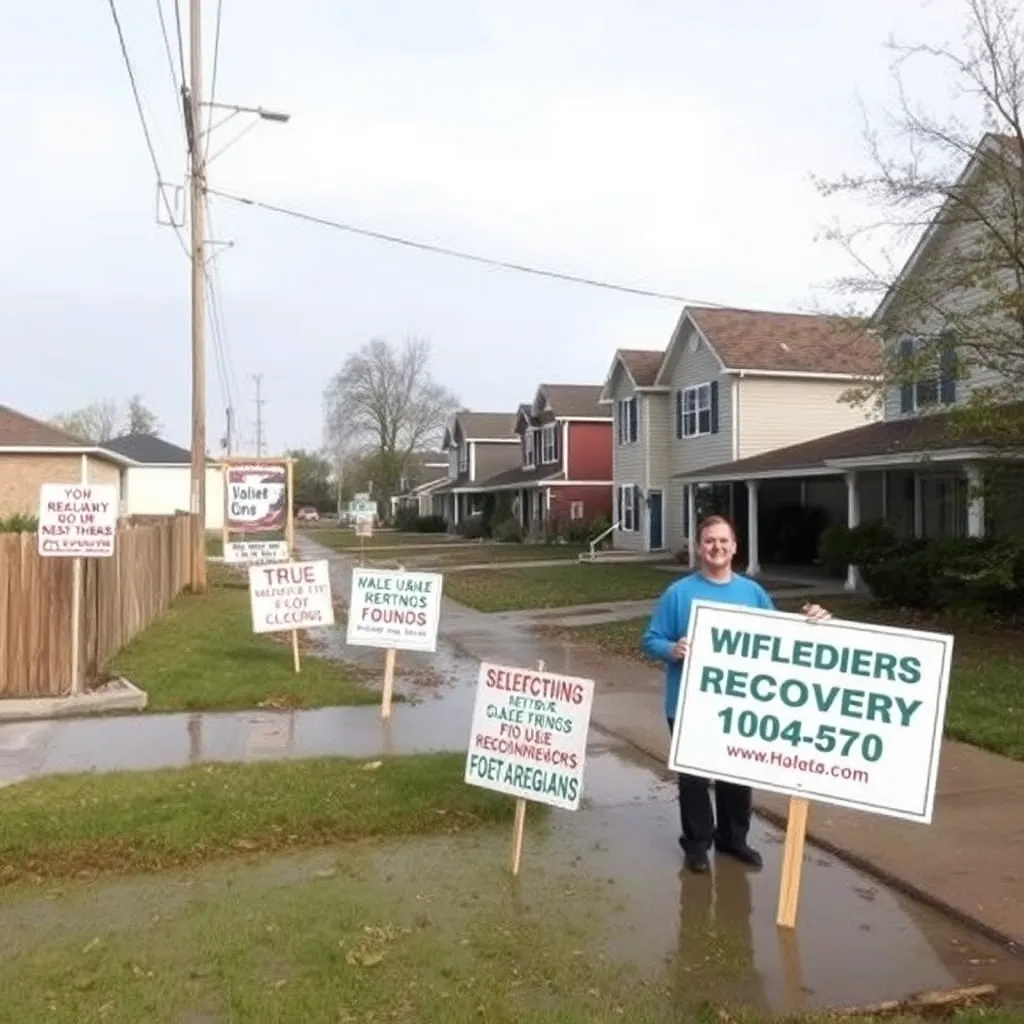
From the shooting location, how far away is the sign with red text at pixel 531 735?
5.47 m

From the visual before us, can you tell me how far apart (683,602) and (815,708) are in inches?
35.6

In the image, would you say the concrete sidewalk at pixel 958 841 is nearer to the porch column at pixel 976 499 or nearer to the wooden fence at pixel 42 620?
the wooden fence at pixel 42 620

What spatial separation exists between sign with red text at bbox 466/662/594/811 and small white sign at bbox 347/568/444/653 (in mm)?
3686

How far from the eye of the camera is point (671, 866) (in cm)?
552

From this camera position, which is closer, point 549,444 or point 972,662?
point 972,662

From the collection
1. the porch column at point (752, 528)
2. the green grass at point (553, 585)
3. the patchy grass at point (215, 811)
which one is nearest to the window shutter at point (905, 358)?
the porch column at point (752, 528)

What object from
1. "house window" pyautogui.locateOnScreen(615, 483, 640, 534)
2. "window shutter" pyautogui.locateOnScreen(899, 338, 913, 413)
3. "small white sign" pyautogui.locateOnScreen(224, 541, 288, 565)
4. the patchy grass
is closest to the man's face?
the patchy grass

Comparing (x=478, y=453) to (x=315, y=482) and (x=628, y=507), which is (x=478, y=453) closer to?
(x=628, y=507)

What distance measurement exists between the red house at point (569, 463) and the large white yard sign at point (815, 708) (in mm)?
38821

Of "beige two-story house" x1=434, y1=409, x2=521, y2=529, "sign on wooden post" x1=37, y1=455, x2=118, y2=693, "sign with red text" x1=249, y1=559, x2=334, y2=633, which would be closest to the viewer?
"sign on wooden post" x1=37, y1=455, x2=118, y2=693

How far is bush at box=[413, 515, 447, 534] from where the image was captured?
68.6m

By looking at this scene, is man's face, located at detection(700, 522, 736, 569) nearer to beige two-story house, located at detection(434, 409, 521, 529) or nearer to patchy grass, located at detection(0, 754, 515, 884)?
patchy grass, located at detection(0, 754, 515, 884)

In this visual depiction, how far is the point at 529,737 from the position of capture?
558 centimetres

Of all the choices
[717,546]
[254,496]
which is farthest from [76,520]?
[254,496]
